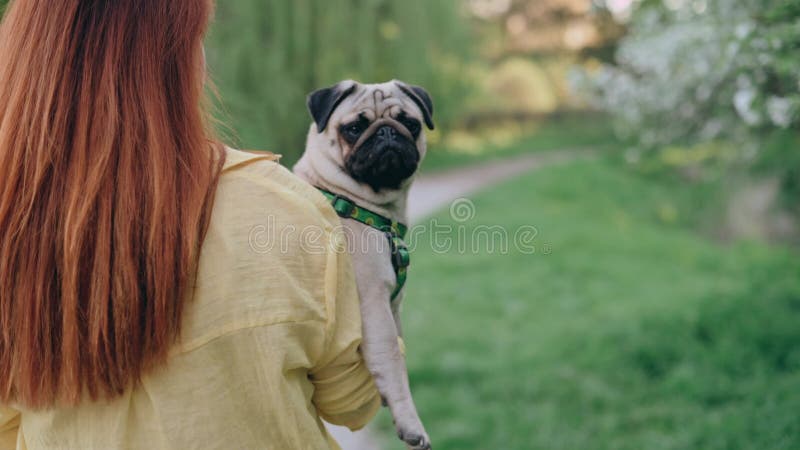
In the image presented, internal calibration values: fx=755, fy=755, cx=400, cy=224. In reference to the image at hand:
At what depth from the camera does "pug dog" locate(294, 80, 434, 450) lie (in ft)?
6.31

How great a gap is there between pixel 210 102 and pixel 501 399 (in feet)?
13.9

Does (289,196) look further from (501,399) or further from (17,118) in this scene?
(501,399)

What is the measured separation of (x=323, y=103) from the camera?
7.48 ft

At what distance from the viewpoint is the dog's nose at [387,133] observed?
2.20m

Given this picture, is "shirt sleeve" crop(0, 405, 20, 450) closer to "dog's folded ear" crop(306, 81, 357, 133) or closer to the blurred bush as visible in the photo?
"dog's folded ear" crop(306, 81, 357, 133)

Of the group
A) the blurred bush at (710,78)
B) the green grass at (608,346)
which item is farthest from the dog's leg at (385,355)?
the green grass at (608,346)

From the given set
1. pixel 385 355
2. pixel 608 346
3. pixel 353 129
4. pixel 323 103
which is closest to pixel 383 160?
pixel 353 129

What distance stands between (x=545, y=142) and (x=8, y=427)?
29.0 metres

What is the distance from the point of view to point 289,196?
1.62m

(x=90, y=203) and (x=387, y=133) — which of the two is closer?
(x=90, y=203)

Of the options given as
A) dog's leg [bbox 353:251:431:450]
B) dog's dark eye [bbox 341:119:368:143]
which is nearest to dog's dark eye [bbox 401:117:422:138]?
dog's dark eye [bbox 341:119:368:143]

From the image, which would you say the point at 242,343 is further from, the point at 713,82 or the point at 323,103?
the point at 713,82

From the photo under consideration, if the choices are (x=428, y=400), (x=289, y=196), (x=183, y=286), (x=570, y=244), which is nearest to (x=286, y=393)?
(x=183, y=286)

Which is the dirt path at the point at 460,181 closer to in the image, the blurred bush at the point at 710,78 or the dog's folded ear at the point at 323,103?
the blurred bush at the point at 710,78
